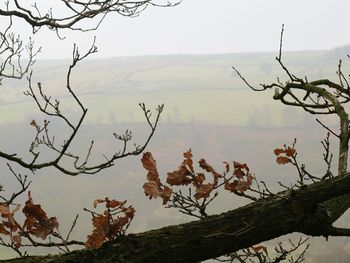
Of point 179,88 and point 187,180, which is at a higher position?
point 179,88

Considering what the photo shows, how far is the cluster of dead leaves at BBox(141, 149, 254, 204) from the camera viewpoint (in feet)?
7.92

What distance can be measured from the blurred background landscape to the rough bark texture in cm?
3107

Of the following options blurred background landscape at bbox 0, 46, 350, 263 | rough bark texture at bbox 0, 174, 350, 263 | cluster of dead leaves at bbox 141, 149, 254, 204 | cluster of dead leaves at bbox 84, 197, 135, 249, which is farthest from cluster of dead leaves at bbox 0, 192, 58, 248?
blurred background landscape at bbox 0, 46, 350, 263

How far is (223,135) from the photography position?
297 ft

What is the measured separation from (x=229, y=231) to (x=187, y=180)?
434 millimetres

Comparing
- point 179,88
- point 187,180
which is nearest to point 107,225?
point 187,180

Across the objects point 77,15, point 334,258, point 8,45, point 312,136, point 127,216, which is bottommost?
point 334,258

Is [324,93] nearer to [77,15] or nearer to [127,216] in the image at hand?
[127,216]

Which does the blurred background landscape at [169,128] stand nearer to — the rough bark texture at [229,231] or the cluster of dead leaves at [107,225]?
the rough bark texture at [229,231]

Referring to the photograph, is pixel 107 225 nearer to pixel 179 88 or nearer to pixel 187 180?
pixel 187 180

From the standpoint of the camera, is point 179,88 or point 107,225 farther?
point 179,88

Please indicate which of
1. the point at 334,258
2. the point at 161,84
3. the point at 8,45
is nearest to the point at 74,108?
the point at 161,84

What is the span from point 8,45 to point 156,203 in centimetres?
6020

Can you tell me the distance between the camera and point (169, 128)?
98625mm
